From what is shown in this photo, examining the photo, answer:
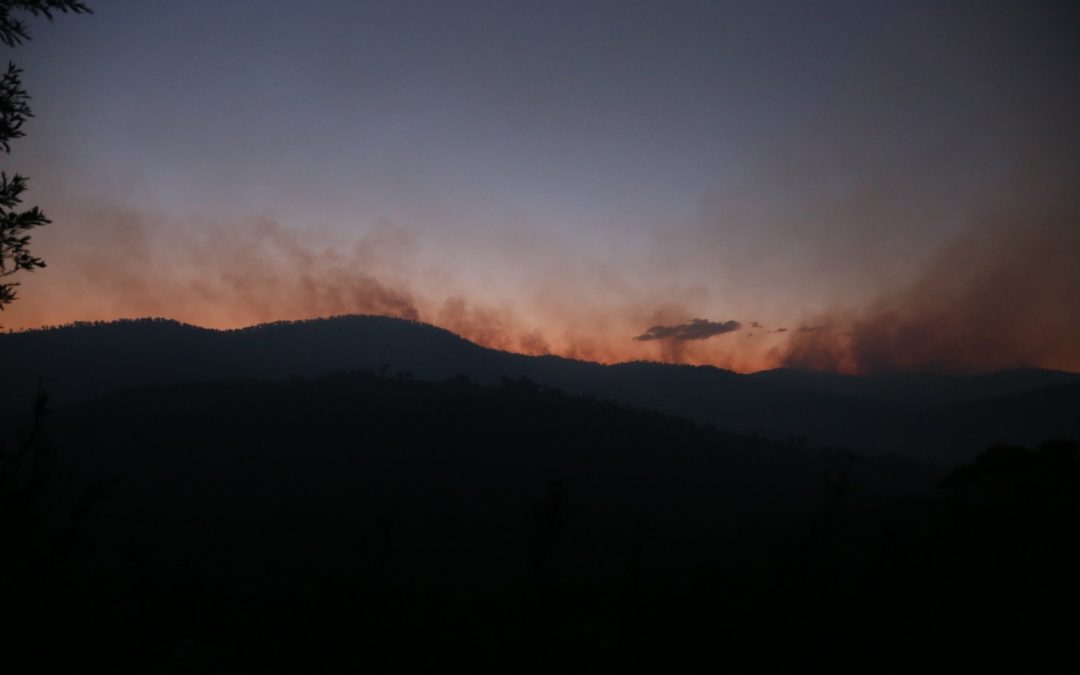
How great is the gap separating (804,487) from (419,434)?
65536mm

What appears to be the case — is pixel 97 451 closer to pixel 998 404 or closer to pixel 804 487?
pixel 804 487

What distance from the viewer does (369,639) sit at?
19.2m

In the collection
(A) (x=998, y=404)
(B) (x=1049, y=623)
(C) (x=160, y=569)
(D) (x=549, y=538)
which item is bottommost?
(C) (x=160, y=569)

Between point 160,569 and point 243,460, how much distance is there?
127 ft

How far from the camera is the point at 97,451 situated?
8875 cm

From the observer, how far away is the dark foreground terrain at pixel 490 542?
14.7 metres

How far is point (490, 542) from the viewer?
211 ft

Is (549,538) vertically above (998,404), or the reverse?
(998,404)

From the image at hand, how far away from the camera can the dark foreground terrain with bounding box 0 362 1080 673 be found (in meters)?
14.7

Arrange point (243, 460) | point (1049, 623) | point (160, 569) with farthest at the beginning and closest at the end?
1. point (243, 460)
2. point (160, 569)
3. point (1049, 623)

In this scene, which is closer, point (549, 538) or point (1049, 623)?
point (1049, 623)

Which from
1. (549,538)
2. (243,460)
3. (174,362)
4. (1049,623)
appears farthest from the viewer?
(174,362)

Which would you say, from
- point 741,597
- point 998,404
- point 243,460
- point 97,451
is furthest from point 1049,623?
point 998,404

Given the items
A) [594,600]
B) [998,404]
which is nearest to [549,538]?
[594,600]
